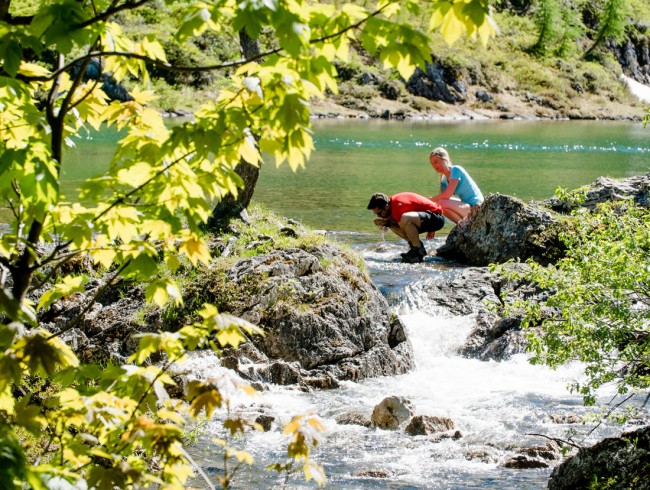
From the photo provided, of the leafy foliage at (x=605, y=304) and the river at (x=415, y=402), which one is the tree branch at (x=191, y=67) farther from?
the leafy foliage at (x=605, y=304)

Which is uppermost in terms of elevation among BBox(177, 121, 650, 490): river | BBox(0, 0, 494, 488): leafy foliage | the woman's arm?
BBox(0, 0, 494, 488): leafy foliage

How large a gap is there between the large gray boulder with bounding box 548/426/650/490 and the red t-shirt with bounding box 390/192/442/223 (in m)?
9.48

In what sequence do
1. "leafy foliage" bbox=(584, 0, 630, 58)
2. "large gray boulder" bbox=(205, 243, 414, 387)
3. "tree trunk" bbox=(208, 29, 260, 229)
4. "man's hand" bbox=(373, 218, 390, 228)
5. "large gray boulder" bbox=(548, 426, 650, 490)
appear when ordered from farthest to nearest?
"leafy foliage" bbox=(584, 0, 630, 58), "man's hand" bbox=(373, 218, 390, 228), "tree trunk" bbox=(208, 29, 260, 229), "large gray boulder" bbox=(205, 243, 414, 387), "large gray boulder" bbox=(548, 426, 650, 490)

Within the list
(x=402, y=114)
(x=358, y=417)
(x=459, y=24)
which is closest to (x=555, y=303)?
(x=358, y=417)

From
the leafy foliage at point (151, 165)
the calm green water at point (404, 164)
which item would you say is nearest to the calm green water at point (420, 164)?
the calm green water at point (404, 164)

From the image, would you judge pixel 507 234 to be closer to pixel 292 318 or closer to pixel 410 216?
pixel 410 216

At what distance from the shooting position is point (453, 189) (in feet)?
53.7

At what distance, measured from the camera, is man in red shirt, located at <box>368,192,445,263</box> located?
15367mm

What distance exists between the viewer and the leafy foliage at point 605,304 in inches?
250

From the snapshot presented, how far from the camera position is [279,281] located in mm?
10430

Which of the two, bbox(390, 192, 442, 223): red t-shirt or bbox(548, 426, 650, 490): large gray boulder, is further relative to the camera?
bbox(390, 192, 442, 223): red t-shirt

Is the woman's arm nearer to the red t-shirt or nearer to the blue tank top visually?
the blue tank top

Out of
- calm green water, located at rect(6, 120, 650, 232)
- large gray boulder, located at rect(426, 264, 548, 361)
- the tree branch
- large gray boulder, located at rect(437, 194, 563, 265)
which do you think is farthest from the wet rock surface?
calm green water, located at rect(6, 120, 650, 232)

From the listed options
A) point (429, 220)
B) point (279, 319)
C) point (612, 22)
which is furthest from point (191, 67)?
point (612, 22)
